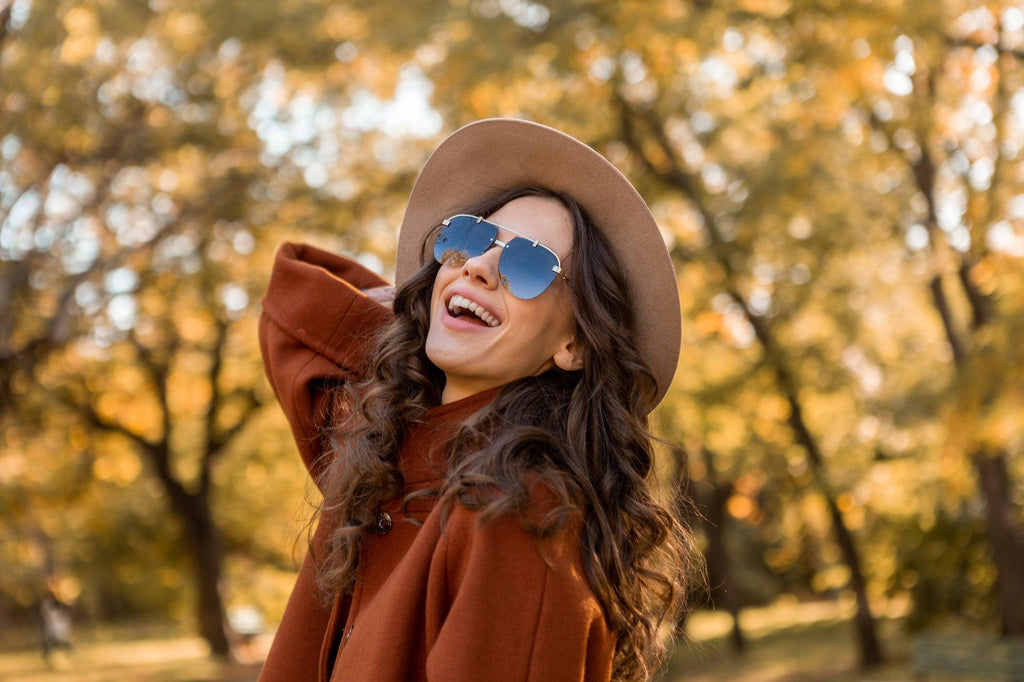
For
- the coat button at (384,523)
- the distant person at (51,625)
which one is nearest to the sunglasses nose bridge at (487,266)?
the coat button at (384,523)

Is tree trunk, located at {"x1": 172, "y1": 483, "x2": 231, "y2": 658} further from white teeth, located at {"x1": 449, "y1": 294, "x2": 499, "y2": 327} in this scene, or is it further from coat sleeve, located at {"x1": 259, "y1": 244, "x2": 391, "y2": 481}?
white teeth, located at {"x1": 449, "y1": 294, "x2": 499, "y2": 327}

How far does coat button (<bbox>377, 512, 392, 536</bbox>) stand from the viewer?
6.77 feet

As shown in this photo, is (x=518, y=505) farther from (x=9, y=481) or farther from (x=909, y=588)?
(x=909, y=588)

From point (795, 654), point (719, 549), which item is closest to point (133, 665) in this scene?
point (719, 549)

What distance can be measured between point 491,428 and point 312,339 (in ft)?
1.98

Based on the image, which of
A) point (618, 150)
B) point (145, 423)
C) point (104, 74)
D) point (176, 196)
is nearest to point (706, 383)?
point (618, 150)

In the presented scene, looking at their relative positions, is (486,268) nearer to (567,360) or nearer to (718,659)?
(567,360)

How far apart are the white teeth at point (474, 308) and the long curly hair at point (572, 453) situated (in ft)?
0.40

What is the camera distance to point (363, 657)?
1.87 m

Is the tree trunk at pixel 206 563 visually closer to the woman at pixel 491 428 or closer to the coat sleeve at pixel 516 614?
the woman at pixel 491 428

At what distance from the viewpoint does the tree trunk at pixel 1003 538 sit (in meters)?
13.0

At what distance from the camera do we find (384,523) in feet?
6.78

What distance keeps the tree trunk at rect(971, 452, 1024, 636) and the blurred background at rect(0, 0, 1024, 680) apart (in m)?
0.04

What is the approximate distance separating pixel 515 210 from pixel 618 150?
11165mm
